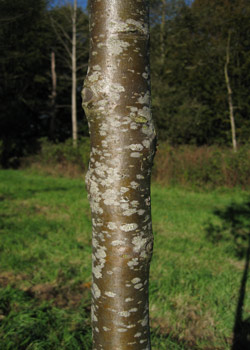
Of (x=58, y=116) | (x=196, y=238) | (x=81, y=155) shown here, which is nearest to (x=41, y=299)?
(x=196, y=238)

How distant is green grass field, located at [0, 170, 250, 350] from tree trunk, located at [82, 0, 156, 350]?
1436 mm

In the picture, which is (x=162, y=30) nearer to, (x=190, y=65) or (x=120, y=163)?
(x=190, y=65)

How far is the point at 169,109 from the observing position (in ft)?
46.3

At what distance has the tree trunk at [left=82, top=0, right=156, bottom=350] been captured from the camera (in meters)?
1.06

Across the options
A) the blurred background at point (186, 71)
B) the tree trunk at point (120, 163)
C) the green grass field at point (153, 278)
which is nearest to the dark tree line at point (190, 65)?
the blurred background at point (186, 71)

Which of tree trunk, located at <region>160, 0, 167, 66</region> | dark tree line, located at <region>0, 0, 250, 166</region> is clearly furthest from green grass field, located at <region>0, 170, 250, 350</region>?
tree trunk, located at <region>160, 0, 167, 66</region>

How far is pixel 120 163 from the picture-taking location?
42.6 inches

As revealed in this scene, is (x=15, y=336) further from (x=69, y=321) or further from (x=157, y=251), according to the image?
(x=157, y=251)

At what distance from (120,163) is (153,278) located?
2851mm

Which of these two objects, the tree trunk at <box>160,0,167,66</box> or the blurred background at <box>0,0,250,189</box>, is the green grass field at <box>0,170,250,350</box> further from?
the tree trunk at <box>160,0,167,66</box>

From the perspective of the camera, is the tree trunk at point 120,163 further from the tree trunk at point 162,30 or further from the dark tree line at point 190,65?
the tree trunk at point 162,30

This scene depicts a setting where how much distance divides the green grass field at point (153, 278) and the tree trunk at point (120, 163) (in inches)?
56.5

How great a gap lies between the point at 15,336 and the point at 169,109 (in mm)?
13155

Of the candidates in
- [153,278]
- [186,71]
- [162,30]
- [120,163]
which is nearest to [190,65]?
[186,71]
